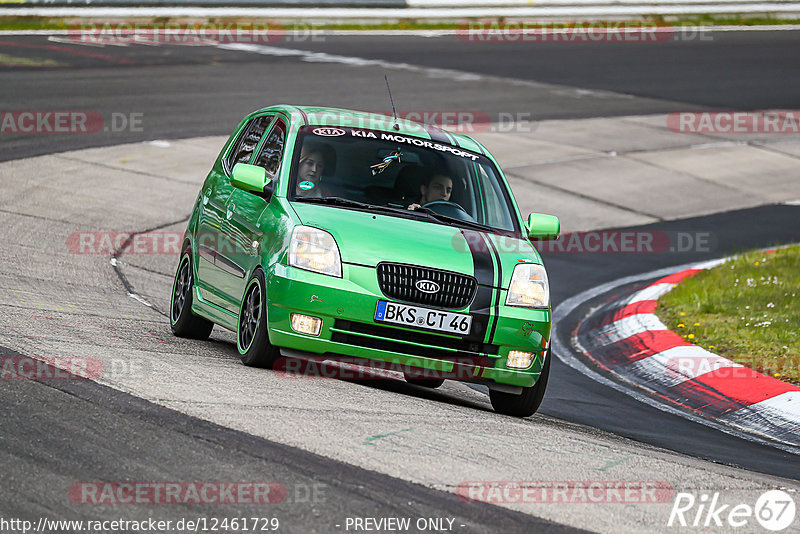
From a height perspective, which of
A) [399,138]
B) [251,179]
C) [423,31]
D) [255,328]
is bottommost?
[255,328]

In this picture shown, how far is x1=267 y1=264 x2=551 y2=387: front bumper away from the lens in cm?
702

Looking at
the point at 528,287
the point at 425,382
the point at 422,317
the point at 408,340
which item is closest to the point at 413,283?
the point at 422,317

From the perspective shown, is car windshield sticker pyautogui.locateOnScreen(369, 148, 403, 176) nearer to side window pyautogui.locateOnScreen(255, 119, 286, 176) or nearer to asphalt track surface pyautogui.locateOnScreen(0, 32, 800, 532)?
side window pyautogui.locateOnScreen(255, 119, 286, 176)

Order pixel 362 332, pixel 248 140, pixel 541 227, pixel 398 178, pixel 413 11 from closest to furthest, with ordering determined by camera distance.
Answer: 1. pixel 362 332
2. pixel 398 178
3. pixel 541 227
4. pixel 248 140
5. pixel 413 11

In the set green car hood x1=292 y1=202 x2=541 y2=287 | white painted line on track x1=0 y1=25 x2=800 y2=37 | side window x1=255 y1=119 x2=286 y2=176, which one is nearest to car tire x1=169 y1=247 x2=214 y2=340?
side window x1=255 y1=119 x2=286 y2=176

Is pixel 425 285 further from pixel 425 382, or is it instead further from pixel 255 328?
pixel 425 382

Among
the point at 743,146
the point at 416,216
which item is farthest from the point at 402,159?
the point at 743,146

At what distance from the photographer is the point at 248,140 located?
352 inches

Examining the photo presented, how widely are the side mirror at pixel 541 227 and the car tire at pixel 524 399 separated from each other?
0.98m

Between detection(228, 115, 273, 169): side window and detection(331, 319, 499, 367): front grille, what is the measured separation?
2142 millimetres

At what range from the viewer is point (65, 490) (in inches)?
185

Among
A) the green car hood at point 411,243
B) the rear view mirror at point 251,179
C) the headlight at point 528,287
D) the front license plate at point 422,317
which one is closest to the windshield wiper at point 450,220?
the green car hood at point 411,243

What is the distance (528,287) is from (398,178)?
1.24 metres

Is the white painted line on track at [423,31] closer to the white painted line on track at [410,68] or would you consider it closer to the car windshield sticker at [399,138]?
the white painted line on track at [410,68]
